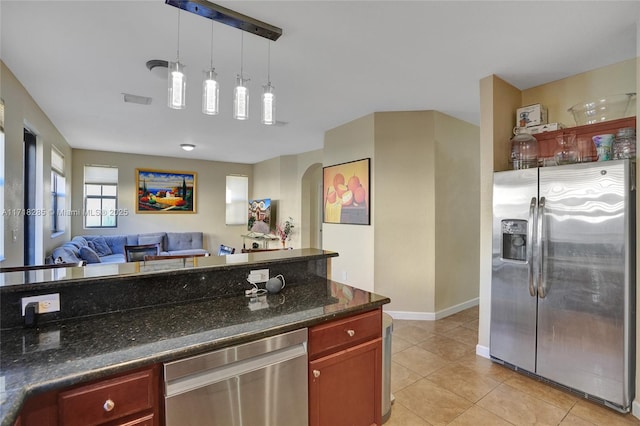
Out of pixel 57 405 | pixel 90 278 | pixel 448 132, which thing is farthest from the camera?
pixel 448 132

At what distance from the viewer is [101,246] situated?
242 inches

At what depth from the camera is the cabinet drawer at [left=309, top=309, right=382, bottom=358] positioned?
1.48 m

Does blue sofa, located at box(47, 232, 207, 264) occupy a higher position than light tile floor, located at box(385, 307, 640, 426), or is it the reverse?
blue sofa, located at box(47, 232, 207, 264)

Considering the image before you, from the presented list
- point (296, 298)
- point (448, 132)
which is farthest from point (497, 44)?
point (296, 298)

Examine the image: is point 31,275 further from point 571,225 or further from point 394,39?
point 571,225

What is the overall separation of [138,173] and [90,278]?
6.43m

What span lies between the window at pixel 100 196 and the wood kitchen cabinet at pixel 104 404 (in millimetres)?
6912

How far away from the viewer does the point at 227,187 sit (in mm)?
8172

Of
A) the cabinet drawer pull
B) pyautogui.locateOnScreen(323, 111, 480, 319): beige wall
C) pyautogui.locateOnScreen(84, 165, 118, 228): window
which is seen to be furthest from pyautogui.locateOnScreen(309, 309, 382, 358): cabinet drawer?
pyautogui.locateOnScreen(84, 165, 118, 228): window

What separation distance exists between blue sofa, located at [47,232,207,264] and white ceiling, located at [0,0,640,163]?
2239mm

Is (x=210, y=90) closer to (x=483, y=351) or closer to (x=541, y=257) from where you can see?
(x=541, y=257)

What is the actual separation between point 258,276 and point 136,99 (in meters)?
2.85

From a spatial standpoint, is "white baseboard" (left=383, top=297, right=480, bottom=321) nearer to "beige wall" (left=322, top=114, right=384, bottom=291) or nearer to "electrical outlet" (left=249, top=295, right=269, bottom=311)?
"beige wall" (left=322, top=114, right=384, bottom=291)

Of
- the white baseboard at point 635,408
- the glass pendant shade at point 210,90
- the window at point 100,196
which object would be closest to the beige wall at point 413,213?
the white baseboard at point 635,408
